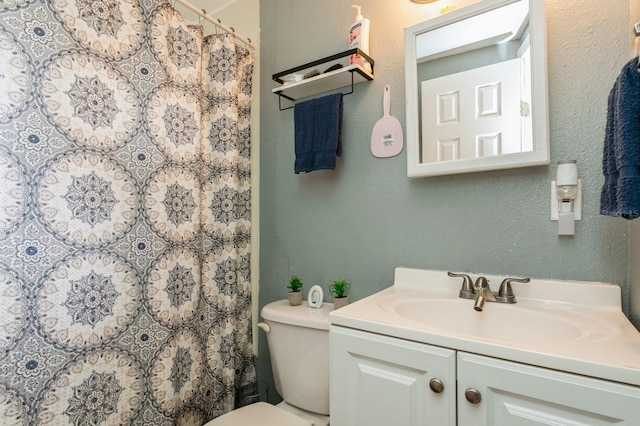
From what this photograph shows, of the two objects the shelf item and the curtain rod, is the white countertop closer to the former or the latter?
the shelf item

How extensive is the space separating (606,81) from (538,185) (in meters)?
0.34

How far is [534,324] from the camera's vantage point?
0.92 meters

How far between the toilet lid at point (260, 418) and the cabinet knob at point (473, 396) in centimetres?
67

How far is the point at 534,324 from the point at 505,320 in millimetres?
71

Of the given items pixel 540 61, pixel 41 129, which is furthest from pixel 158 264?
pixel 540 61

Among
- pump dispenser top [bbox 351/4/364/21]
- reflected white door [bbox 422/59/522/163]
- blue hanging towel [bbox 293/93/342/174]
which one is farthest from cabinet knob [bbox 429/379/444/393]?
pump dispenser top [bbox 351/4/364/21]

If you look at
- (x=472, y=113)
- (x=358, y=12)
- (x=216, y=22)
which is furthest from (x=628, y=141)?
(x=216, y=22)

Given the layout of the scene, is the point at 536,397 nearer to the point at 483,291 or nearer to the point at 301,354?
the point at 483,291

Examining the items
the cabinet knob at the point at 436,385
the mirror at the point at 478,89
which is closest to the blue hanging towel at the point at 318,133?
the mirror at the point at 478,89

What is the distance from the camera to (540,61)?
0.99 m

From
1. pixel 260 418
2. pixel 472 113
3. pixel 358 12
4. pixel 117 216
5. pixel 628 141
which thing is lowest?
pixel 260 418

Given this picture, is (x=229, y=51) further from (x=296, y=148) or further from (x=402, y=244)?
(x=402, y=244)

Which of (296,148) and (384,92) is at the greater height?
(384,92)

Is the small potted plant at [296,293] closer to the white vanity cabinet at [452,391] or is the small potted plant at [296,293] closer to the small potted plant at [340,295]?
the small potted plant at [340,295]
